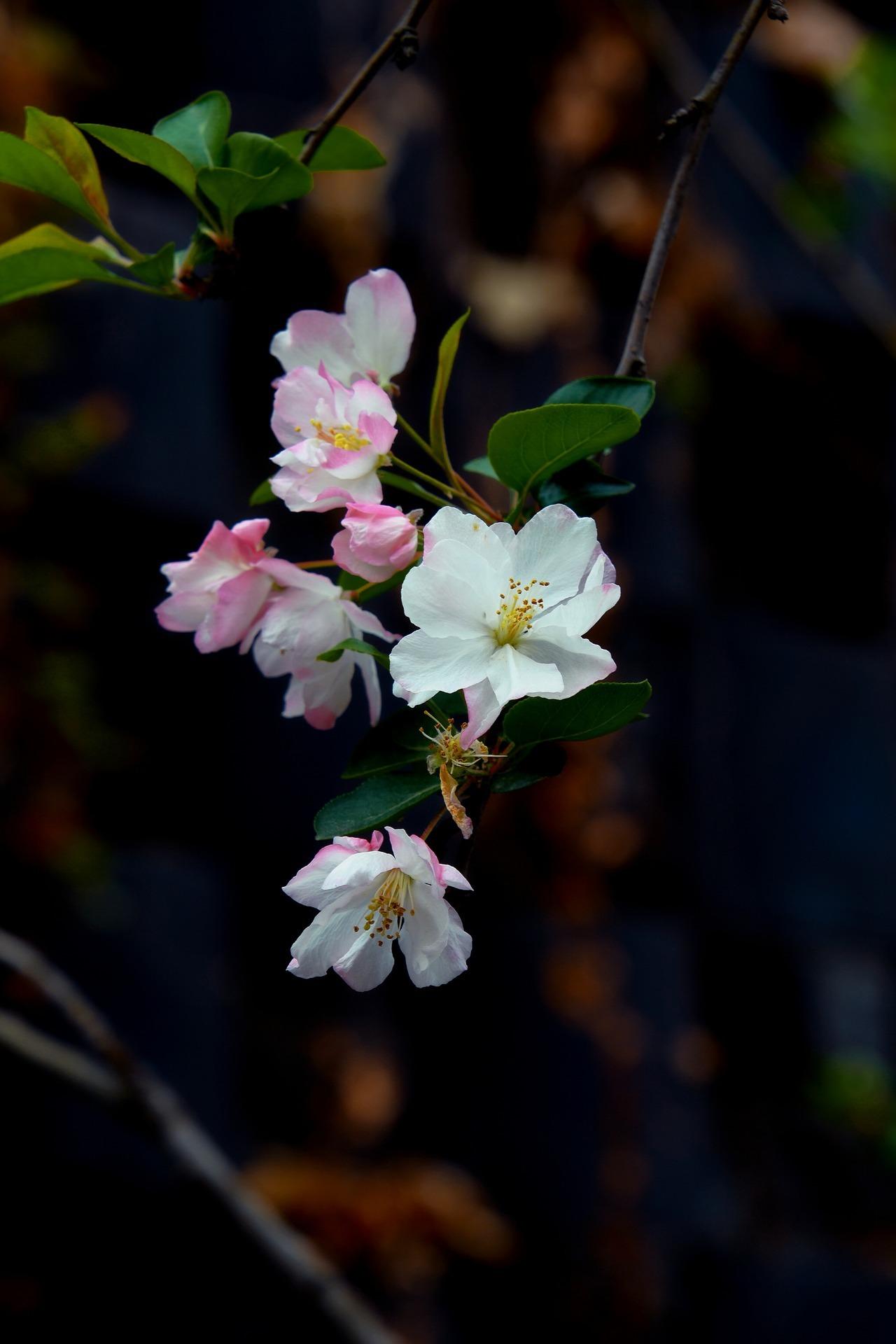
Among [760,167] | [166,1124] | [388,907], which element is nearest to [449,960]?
[388,907]

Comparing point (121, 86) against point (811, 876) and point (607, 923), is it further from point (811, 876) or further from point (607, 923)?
point (811, 876)

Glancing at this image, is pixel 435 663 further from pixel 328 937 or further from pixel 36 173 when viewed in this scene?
pixel 36 173

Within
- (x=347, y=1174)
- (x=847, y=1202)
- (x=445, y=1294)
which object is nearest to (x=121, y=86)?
(x=347, y=1174)

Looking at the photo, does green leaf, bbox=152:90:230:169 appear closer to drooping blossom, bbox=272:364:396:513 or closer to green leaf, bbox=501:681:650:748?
drooping blossom, bbox=272:364:396:513

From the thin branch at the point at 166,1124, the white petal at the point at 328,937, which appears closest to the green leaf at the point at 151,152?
the white petal at the point at 328,937

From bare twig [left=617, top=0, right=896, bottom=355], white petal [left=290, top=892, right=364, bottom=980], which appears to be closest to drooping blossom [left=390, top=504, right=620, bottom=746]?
white petal [left=290, top=892, right=364, bottom=980]

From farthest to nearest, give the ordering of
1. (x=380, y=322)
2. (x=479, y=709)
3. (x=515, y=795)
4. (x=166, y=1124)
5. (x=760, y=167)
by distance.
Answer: (x=760, y=167) < (x=515, y=795) < (x=166, y=1124) < (x=380, y=322) < (x=479, y=709)
